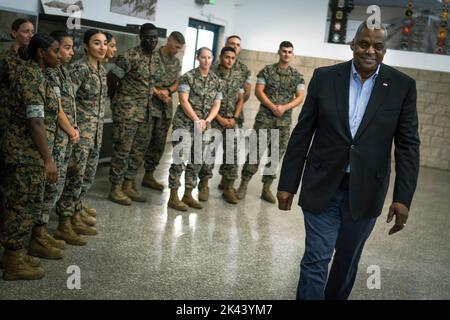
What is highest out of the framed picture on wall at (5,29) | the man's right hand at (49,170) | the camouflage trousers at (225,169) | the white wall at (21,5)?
the white wall at (21,5)

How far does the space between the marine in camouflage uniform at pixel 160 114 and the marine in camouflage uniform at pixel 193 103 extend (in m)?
0.41

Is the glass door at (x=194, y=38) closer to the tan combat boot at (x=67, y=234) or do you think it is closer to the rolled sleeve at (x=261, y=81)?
the rolled sleeve at (x=261, y=81)

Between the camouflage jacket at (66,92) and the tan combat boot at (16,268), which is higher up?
the camouflage jacket at (66,92)

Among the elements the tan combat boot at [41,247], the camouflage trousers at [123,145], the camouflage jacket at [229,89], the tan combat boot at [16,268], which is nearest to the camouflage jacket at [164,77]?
the camouflage trousers at [123,145]

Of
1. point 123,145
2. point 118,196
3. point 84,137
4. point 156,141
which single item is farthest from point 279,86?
point 84,137

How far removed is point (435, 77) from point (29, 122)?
840 centimetres

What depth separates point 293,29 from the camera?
10391 mm

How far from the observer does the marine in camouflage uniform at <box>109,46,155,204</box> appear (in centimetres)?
479

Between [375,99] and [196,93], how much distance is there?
103 inches

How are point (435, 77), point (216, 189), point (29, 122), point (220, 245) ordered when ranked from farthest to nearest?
point (435, 77) → point (216, 189) → point (220, 245) → point (29, 122)

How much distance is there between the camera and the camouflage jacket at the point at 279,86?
5.52 metres
